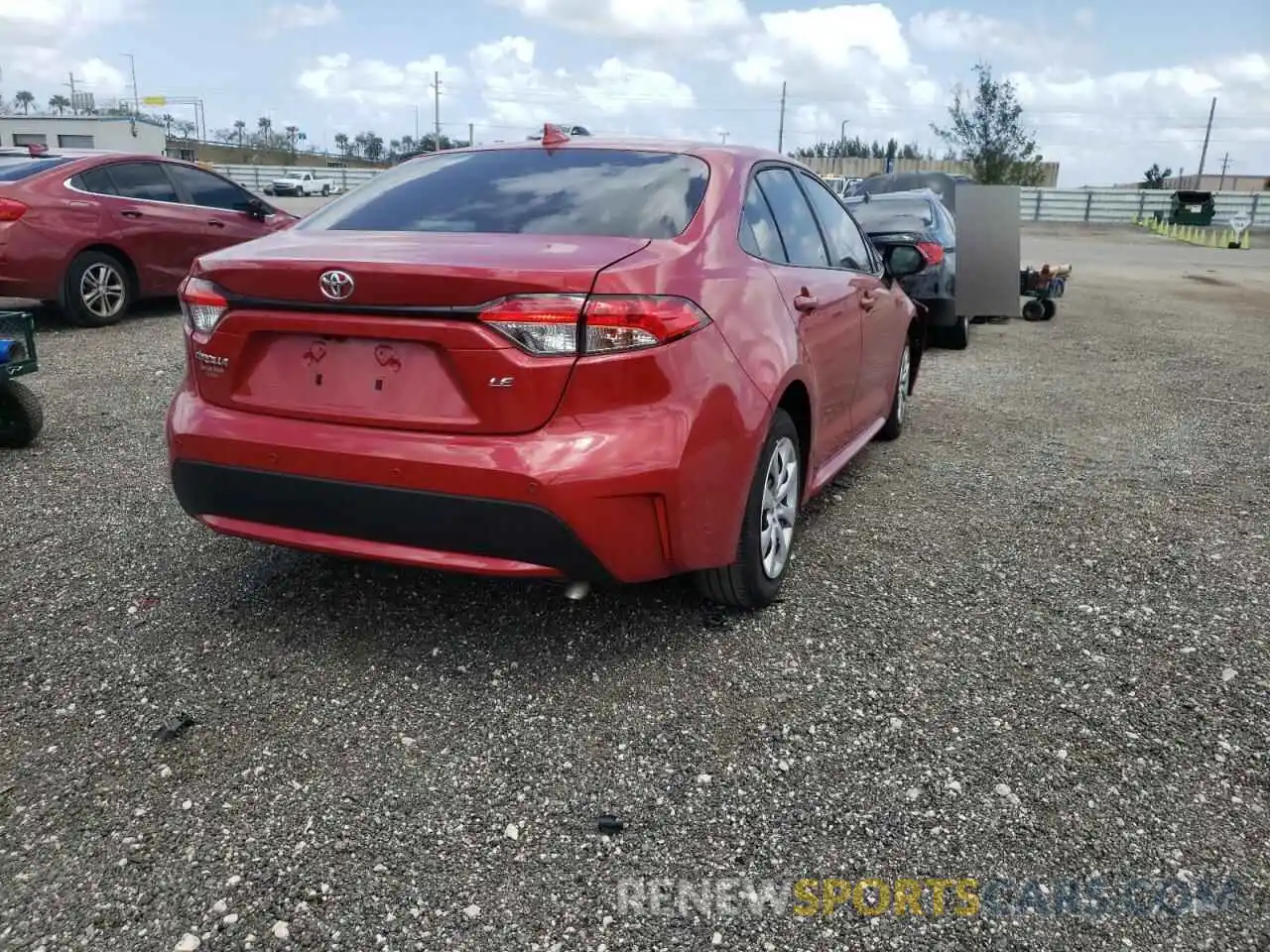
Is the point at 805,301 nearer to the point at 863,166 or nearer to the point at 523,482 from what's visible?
the point at 523,482

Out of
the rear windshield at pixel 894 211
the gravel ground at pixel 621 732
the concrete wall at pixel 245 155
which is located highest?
the concrete wall at pixel 245 155

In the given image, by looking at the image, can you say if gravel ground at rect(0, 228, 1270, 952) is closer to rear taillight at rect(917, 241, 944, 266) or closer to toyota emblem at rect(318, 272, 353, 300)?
toyota emblem at rect(318, 272, 353, 300)

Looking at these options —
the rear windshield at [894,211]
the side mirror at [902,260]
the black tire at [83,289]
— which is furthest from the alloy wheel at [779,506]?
the black tire at [83,289]

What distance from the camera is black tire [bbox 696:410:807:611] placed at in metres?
3.33

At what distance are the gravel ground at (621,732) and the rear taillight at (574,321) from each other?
1033mm

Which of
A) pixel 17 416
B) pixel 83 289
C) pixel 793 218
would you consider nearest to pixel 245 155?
pixel 83 289

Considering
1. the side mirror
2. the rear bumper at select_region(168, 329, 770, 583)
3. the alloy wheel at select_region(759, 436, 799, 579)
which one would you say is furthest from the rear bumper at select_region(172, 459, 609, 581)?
the side mirror

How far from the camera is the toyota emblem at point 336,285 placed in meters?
2.86

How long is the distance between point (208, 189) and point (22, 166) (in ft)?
5.53

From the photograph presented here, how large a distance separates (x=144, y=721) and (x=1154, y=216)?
4568 cm

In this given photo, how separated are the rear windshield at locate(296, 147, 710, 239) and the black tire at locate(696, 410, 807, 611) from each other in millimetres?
764

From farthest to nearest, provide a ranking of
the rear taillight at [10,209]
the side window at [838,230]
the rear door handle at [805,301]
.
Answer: the rear taillight at [10,209]
the side window at [838,230]
the rear door handle at [805,301]

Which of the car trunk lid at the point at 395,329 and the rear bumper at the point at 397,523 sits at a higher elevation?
the car trunk lid at the point at 395,329

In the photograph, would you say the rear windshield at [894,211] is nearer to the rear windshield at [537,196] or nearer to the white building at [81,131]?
the rear windshield at [537,196]
